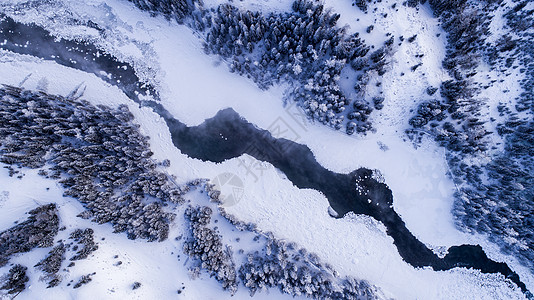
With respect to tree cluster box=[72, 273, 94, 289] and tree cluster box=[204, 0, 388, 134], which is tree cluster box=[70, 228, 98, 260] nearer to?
tree cluster box=[72, 273, 94, 289]

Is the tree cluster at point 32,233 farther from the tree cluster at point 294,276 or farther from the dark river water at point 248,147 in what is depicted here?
the tree cluster at point 294,276

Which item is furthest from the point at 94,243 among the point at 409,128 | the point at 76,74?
the point at 409,128

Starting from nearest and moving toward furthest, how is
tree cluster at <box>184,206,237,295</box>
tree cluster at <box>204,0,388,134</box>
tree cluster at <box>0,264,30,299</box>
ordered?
1. tree cluster at <box>0,264,30,299</box>
2. tree cluster at <box>204,0,388,134</box>
3. tree cluster at <box>184,206,237,295</box>

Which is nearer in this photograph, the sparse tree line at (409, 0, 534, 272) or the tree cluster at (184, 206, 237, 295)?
the sparse tree line at (409, 0, 534, 272)

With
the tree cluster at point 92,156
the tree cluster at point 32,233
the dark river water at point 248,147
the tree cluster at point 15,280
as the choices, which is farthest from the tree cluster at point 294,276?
the tree cluster at point 15,280

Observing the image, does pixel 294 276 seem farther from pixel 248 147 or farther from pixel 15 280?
pixel 15 280

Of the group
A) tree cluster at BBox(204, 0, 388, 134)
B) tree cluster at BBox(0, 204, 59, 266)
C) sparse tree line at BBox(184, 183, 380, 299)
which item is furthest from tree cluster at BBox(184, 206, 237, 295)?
tree cluster at BBox(204, 0, 388, 134)

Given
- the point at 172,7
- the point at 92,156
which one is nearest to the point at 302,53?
the point at 172,7
